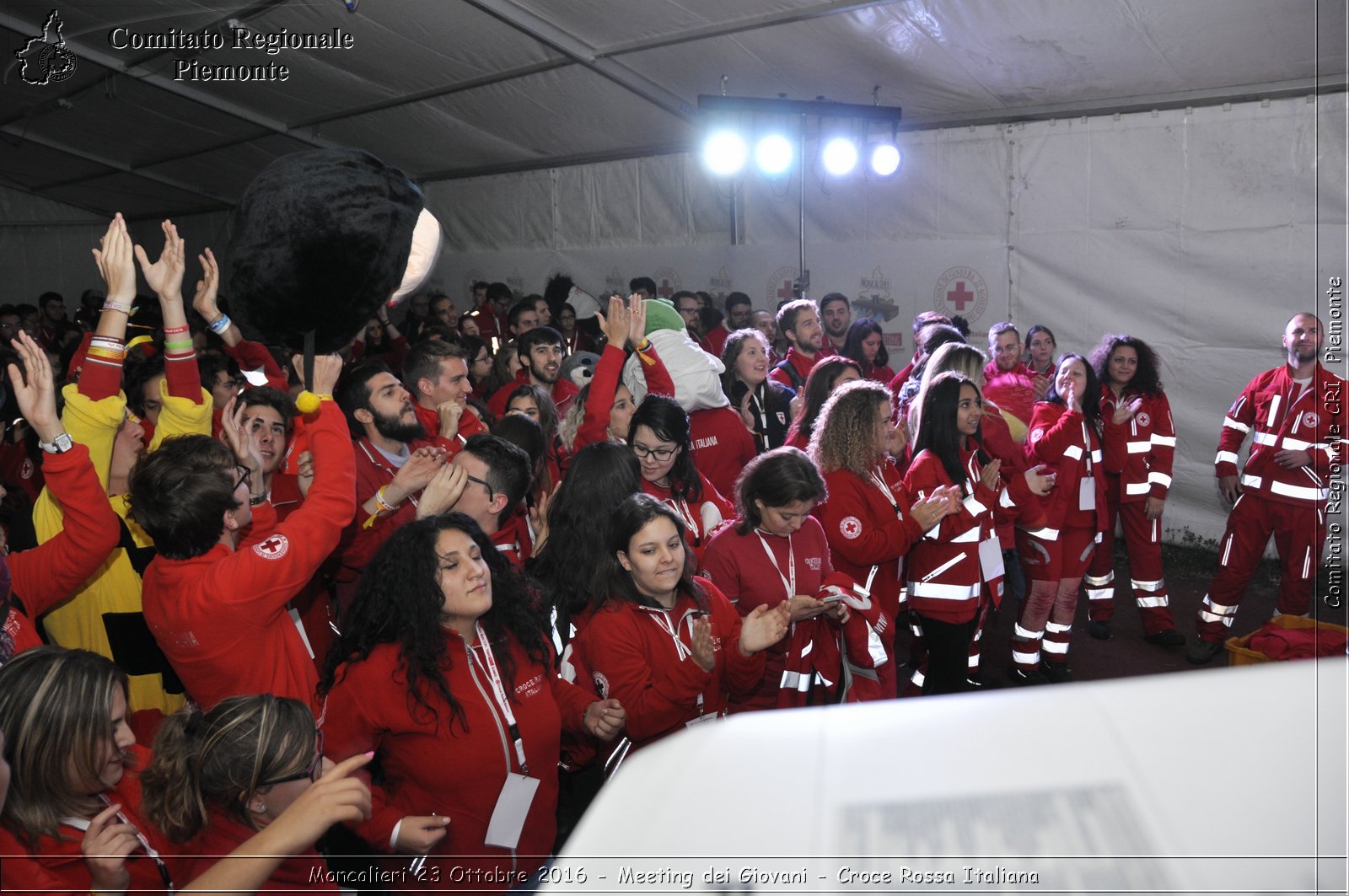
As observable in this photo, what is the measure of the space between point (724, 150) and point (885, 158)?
1.30 metres

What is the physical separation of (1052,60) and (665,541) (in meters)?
5.13

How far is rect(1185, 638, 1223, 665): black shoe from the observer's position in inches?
205

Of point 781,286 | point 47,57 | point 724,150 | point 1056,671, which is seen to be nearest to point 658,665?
point 1056,671

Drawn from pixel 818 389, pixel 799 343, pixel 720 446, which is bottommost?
pixel 720 446

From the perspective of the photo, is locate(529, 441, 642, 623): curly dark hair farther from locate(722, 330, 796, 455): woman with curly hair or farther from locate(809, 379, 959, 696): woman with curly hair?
locate(722, 330, 796, 455): woman with curly hair

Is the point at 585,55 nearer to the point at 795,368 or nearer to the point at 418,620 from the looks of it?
the point at 795,368

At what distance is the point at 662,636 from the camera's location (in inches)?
110

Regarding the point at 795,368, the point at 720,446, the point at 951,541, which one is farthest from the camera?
the point at 795,368

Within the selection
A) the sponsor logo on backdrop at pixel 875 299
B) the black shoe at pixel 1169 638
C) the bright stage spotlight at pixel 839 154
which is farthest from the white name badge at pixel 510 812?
the sponsor logo on backdrop at pixel 875 299

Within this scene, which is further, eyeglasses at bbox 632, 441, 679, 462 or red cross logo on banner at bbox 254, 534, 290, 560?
eyeglasses at bbox 632, 441, 679, 462

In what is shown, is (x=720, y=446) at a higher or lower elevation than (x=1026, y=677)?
higher

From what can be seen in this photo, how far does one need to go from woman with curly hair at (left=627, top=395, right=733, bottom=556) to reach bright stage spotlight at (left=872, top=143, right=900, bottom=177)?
4717mm

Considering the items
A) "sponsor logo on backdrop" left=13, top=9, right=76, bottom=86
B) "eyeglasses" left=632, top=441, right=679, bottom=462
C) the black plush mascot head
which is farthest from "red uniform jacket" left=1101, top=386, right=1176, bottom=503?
"sponsor logo on backdrop" left=13, top=9, right=76, bottom=86

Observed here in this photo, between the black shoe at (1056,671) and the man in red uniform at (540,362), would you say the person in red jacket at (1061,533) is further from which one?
the man in red uniform at (540,362)
